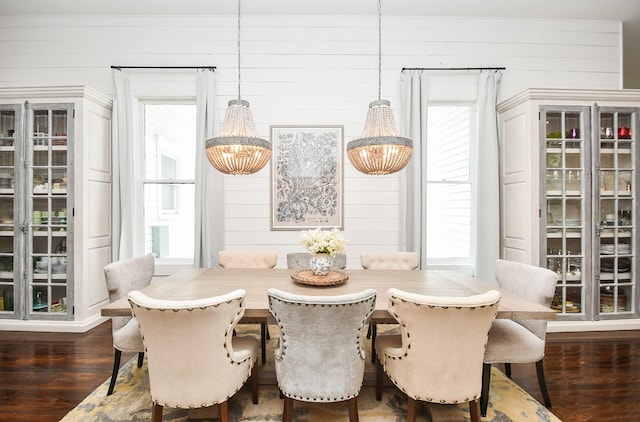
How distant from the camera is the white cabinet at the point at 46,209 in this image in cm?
317

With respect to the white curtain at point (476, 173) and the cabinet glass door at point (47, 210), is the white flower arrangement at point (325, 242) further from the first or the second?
the cabinet glass door at point (47, 210)

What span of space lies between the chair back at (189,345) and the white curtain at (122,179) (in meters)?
2.37

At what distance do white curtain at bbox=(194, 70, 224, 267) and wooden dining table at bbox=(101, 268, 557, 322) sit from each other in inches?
35.9

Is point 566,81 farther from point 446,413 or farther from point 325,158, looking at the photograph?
point 446,413

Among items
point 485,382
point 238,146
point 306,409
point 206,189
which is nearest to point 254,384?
point 306,409

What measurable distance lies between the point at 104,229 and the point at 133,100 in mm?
1504

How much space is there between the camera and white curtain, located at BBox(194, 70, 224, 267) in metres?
3.50

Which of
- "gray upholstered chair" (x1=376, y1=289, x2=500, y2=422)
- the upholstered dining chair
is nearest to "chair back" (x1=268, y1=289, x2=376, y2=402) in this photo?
"gray upholstered chair" (x1=376, y1=289, x2=500, y2=422)

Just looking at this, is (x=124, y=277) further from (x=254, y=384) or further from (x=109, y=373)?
(x=254, y=384)

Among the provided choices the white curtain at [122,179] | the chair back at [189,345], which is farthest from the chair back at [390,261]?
the white curtain at [122,179]

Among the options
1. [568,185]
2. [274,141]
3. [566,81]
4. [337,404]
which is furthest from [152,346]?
[566,81]

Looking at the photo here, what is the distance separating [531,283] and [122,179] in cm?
394

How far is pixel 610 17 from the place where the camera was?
3707mm

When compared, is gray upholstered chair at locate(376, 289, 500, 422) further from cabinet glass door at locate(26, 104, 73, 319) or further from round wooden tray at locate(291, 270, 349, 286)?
cabinet glass door at locate(26, 104, 73, 319)
